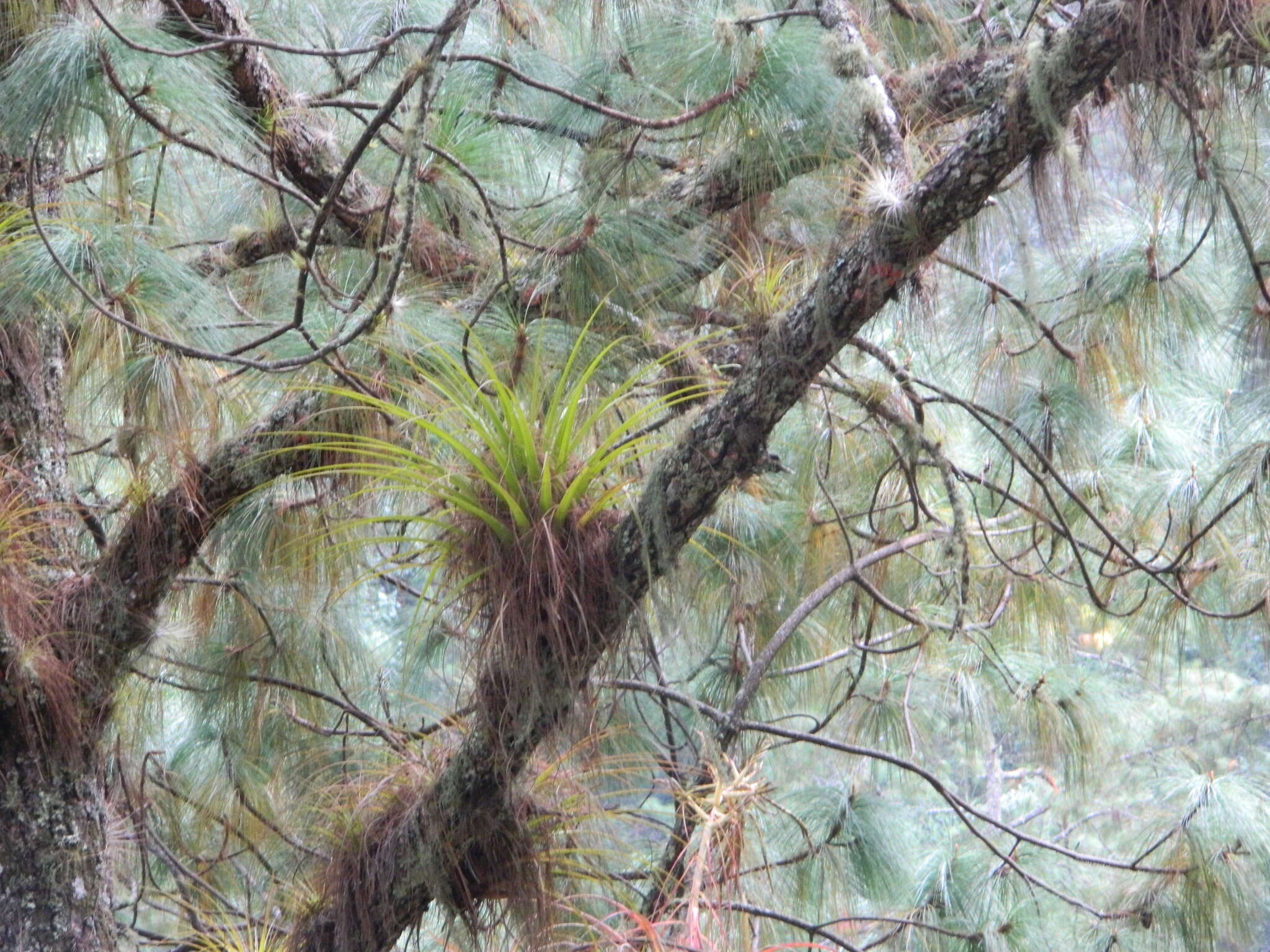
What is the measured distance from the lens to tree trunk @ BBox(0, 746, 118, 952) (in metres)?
1.41

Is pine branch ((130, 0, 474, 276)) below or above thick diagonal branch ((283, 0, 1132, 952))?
above

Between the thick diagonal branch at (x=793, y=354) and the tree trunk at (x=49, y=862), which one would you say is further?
the tree trunk at (x=49, y=862)

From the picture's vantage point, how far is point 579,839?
127 cm

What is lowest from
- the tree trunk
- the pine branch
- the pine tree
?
the tree trunk

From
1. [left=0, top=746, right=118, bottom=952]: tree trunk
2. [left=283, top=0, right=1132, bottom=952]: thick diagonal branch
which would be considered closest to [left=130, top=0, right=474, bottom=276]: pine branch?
[left=283, top=0, right=1132, bottom=952]: thick diagonal branch

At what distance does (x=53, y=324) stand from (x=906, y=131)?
3.73ft

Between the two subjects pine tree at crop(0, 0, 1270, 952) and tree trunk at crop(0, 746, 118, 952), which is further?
tree trunk at crop(0, 746, 118, 952)

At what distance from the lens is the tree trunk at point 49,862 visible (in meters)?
1.41

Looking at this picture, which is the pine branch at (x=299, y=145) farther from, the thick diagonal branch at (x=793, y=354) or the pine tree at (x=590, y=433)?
the thick diagonal branch at (x=793, y=354)

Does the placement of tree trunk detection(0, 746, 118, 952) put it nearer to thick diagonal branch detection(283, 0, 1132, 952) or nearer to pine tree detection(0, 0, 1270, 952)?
pine tree detection(0, 0, 1270, 952)

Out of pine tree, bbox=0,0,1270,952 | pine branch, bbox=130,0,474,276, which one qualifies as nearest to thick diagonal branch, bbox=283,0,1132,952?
pine tree, bbox=0,0,1270,952

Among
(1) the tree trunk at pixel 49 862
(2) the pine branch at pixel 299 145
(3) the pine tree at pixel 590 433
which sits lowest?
(1) the tree trunk at pixel 49 862

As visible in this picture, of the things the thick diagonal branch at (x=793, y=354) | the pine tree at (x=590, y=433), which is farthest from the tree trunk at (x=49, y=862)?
the thick diagonal branch at (x=793, y=354)

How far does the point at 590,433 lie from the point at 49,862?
861 millimetres
